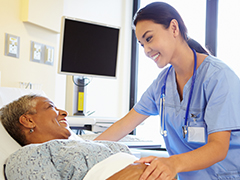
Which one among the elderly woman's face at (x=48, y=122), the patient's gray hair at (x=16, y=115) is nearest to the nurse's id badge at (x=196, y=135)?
the elderly woman's face at (x=48, y=122)

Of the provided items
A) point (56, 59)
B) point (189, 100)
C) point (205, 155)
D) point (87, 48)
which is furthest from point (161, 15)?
point (56, 59)

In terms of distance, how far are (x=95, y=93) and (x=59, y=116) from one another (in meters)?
2.08

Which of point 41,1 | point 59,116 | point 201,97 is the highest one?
point 41,1

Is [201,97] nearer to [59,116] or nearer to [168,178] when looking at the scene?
[168,178]

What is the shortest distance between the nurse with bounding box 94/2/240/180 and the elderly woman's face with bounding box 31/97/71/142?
24 cm

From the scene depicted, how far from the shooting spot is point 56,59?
107 inches

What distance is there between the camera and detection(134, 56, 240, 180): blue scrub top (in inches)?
46.7

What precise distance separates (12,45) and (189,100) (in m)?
1.51

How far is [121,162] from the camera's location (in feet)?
3.50

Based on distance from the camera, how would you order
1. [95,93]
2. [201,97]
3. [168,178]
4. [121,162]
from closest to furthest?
[168,178]
[121,162]
[201,97]
[95,93]

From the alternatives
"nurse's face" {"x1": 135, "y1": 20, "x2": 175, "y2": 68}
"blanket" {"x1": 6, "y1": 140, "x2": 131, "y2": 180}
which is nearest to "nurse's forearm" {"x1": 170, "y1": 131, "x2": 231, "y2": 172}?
"blanket" {"x1": 6, "y1": 140, "x2": 131, "y2": 180}

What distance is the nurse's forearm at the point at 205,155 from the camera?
40.0 inches

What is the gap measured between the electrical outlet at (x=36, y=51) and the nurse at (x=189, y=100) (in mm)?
1191

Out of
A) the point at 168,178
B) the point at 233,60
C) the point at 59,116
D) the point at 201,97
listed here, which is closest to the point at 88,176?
the point at 168,178
